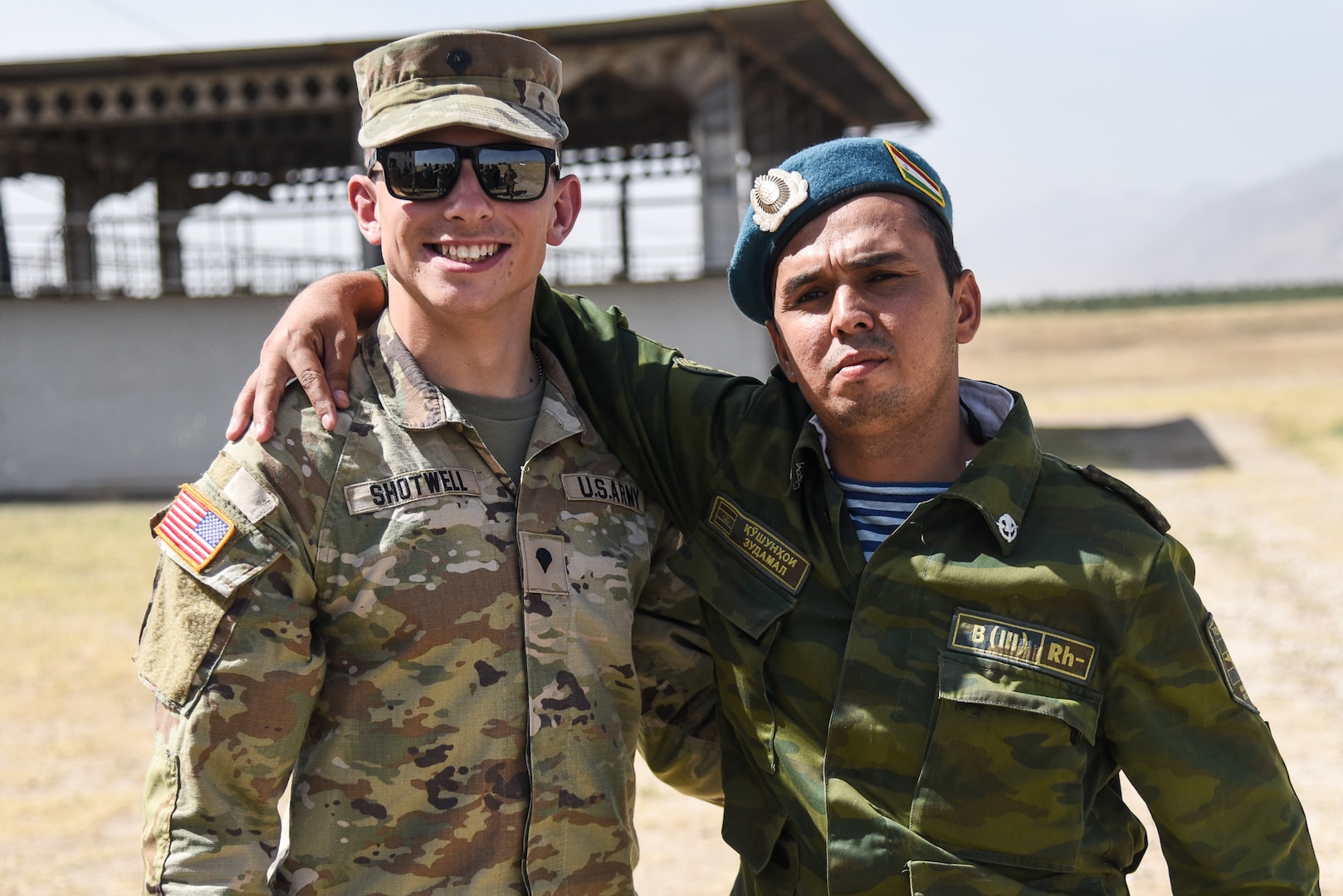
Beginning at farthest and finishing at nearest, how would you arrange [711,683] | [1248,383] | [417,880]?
[1248,383]
[711,683]
[417,880]

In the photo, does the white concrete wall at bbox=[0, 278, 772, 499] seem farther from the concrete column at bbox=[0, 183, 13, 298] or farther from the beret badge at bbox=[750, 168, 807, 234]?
the beret badge at bbox=[750, 168, 807, 234]

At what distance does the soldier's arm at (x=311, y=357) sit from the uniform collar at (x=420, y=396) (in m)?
0.07

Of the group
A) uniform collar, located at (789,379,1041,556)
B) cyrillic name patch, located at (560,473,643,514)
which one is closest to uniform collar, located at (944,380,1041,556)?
uniform collar, located at (789,379,1041,556)

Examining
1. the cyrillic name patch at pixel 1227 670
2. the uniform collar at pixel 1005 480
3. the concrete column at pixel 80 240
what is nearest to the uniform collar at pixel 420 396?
the uniform collar at pixel 1005 480

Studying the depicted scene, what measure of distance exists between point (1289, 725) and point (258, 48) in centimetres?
1523

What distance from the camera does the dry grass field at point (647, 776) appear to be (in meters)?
5.00

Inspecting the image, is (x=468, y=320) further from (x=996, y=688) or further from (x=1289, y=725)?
(x=1289, y=725)

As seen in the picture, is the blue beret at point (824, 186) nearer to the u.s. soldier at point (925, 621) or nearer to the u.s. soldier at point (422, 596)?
the u.s. soldier at point (925, 621)

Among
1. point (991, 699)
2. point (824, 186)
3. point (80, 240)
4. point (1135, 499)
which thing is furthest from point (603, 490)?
point (80, 240)

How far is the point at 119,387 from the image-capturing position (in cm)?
1661

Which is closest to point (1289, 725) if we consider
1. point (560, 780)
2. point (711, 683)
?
point (711, 683)

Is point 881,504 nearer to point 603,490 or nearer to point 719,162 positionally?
point 603,490

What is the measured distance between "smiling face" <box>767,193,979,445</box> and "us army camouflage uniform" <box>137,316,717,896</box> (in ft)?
1.78

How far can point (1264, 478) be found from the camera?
1653 centimetres
